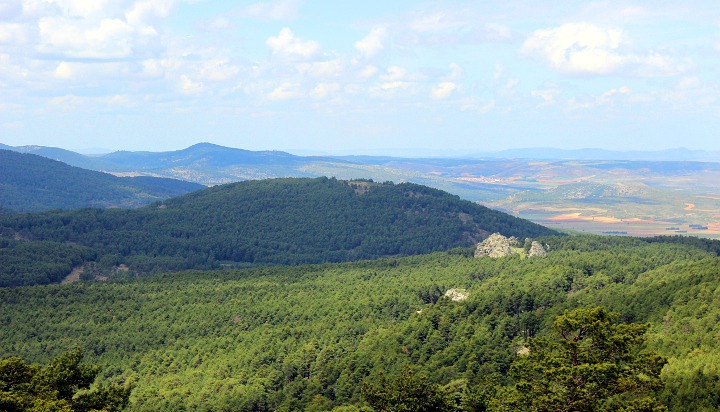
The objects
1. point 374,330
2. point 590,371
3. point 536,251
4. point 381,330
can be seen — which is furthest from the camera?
point 536,251

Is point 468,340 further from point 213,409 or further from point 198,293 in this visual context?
point 198,293

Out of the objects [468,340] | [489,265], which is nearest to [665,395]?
[468,340]

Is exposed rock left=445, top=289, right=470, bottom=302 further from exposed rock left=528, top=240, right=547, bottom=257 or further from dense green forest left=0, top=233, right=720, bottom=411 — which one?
exposed rock left=528, top=240, right=547, bottom=257

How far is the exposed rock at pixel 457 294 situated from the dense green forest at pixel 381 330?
2132mm

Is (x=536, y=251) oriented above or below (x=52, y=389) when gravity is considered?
below

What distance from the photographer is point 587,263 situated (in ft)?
498

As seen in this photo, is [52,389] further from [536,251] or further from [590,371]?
[536,251]

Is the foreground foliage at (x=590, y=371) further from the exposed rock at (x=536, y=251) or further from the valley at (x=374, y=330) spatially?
the exposed rock at (x=536, y=251)

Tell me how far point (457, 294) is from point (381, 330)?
721 inches

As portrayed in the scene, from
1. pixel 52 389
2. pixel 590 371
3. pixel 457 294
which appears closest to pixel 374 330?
pixel 457 294

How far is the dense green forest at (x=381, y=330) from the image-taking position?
2547 inches

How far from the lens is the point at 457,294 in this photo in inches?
5364

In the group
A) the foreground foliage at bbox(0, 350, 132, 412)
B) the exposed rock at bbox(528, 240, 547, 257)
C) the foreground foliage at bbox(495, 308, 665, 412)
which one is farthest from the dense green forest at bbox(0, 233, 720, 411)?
the foreground foliage at bbox(0, 350, 132, 412)

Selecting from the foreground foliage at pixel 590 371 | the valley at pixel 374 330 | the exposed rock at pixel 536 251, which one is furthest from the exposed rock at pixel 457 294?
the foreground foliage at pixel 590 371
